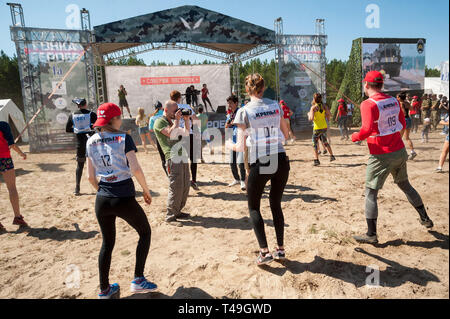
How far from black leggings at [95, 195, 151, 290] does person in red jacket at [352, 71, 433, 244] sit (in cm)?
270

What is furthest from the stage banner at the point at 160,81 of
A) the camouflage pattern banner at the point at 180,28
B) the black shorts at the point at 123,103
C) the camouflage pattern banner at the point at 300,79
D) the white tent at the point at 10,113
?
the white tent at the point at 10,113

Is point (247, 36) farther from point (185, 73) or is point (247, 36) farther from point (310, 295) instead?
point (310, 295)

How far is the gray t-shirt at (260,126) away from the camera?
3150 millimetres

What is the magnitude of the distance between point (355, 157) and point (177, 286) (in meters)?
8.14

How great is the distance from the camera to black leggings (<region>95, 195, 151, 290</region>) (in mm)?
2736

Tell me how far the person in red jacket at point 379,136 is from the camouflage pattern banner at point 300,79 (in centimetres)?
1424

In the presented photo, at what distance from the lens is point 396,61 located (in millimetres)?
22250

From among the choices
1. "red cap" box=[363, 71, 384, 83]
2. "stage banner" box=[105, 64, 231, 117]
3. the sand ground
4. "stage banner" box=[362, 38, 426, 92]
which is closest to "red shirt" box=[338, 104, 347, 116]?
the sand ground

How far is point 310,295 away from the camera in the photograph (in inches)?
114

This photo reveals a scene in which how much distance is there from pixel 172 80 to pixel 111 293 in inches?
749

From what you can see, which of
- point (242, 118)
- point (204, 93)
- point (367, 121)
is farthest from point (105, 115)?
point (204, 93)

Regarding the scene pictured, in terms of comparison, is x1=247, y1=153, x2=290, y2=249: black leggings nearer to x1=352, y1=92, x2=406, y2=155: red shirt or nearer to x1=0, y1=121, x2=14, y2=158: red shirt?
x1=352, y1=92, x2=406, y2=155: red shirt

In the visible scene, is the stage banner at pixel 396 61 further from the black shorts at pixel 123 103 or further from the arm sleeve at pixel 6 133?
the arm sleeve at pixel 6 133

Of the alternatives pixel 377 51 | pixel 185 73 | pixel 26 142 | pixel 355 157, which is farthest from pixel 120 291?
pixel 377 51
